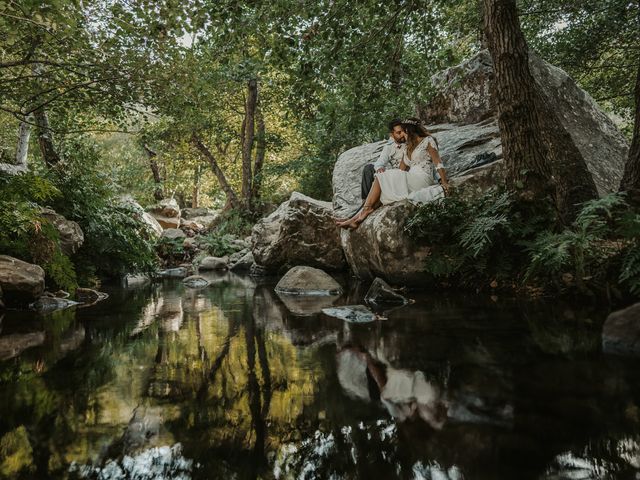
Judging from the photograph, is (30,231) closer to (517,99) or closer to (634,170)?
(517,99)

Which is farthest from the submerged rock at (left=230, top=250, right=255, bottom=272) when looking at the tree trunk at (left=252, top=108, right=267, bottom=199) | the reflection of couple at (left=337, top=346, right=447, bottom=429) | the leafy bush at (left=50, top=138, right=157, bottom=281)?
the reflection of couple at (left=337, top=346, right=447, bottom=429)

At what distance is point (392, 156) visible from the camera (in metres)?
8.02

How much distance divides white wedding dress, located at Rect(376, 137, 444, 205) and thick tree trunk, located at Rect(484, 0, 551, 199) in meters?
1.67

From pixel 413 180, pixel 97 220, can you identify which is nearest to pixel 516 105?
pixel 413 180

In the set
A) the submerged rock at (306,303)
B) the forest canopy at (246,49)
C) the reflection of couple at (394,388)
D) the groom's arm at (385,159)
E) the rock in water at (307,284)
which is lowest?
the reflection of couple at (394,388)

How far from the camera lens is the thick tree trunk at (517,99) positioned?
524 centimetres

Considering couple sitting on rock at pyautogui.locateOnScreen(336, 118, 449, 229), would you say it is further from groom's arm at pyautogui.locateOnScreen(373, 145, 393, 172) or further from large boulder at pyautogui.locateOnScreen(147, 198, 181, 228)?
large boulder at pyautogui.locateOnScreen(147, 198, 181, 228)

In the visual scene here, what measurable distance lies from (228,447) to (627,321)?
265 centimetres

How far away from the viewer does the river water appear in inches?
59.9

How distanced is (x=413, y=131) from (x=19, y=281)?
6.49 metres

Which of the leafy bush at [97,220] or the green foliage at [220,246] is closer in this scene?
the leafy bush at [97,220]

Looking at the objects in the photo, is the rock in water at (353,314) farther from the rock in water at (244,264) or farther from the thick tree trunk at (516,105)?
the rock in water at (244,264)

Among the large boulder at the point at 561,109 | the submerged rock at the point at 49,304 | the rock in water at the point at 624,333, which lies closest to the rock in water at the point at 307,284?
the submerged rock at the point at 49,304

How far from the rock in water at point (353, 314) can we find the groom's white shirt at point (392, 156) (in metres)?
3.90
